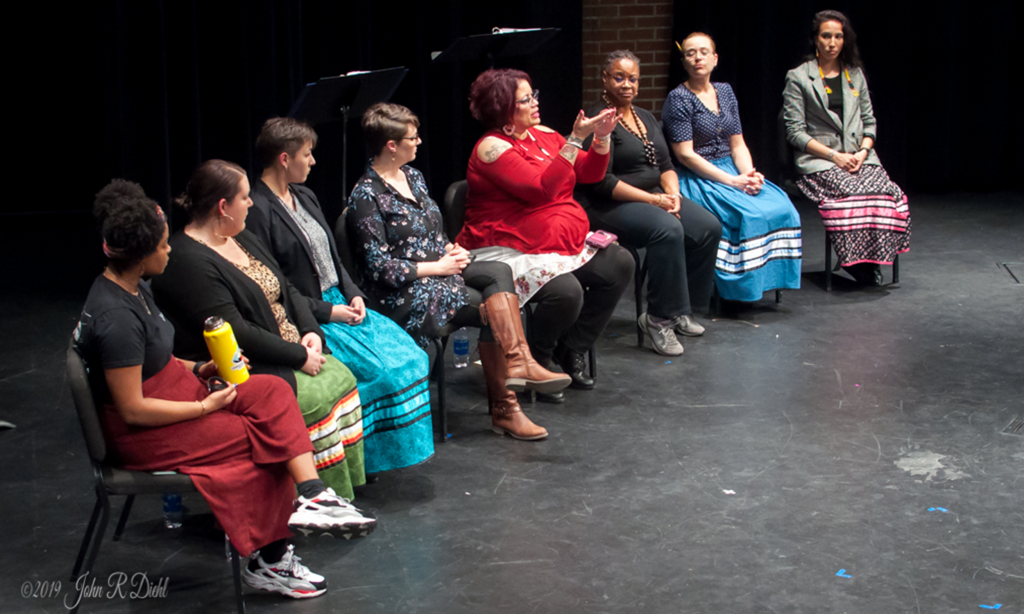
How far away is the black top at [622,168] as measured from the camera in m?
4.44

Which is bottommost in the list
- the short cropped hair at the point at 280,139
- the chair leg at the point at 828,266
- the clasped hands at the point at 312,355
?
the chair leg at the point at 828,266

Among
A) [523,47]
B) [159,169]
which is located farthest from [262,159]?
[159,169]

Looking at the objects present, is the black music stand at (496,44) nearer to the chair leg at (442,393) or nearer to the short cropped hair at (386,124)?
the short cropped hair at (386,124)

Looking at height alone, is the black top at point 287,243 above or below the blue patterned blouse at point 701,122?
below

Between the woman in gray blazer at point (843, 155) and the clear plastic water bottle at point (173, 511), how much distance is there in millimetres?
3367

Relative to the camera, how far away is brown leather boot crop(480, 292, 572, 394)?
346cm

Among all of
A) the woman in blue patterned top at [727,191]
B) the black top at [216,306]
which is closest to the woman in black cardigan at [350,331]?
the black top at [216,306]

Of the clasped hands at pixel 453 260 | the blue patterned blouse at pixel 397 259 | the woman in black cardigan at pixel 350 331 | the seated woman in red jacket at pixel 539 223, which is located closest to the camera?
the woman in black cardigan at pixel 350 331

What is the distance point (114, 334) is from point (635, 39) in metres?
5.49

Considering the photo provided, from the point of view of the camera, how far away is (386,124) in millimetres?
3463

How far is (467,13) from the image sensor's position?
694cm

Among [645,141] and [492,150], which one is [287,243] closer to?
[492,150]

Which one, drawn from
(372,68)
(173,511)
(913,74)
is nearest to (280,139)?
(173,511)

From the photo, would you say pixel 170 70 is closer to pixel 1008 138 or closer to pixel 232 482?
pixel 232 482
